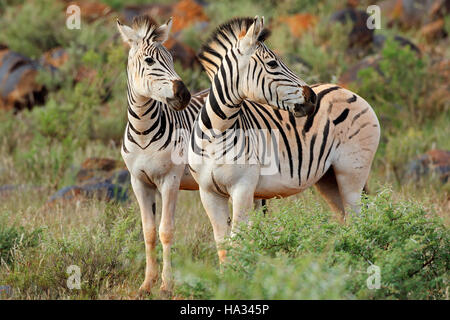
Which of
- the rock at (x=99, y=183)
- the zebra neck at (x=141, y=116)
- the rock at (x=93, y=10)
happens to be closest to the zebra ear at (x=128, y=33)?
the zebra neck at (x=141, y=116)

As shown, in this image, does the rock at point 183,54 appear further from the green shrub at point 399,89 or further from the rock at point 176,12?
the green shrub at point 399,89

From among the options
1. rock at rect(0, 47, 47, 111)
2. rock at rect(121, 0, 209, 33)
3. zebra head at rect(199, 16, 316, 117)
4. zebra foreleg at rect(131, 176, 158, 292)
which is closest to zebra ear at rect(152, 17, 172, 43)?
zebra head at rect(199, 16, 316, 117)

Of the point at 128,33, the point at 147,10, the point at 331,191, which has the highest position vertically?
the point at 147,10

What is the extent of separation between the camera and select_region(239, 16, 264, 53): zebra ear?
5434 millimetres

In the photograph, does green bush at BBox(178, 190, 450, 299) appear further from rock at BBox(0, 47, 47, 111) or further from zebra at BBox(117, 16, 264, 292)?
→ rock at BBox(0, 47, 47, 111)

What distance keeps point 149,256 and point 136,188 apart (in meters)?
0.61

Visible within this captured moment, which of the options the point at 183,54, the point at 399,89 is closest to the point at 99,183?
the point at 399,89

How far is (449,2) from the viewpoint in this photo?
57.1ft

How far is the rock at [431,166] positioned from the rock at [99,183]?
3952 millimetres

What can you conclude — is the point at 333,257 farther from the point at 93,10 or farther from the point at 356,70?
the point at 93,10

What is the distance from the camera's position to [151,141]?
19.7ft

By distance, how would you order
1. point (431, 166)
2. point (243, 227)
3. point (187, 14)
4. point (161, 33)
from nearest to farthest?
point (243, 227)
point (161, 33)
point (431, 166)
point (187, 14)

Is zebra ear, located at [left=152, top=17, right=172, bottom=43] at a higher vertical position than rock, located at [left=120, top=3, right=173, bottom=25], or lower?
lower

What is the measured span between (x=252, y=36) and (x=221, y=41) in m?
0.52
